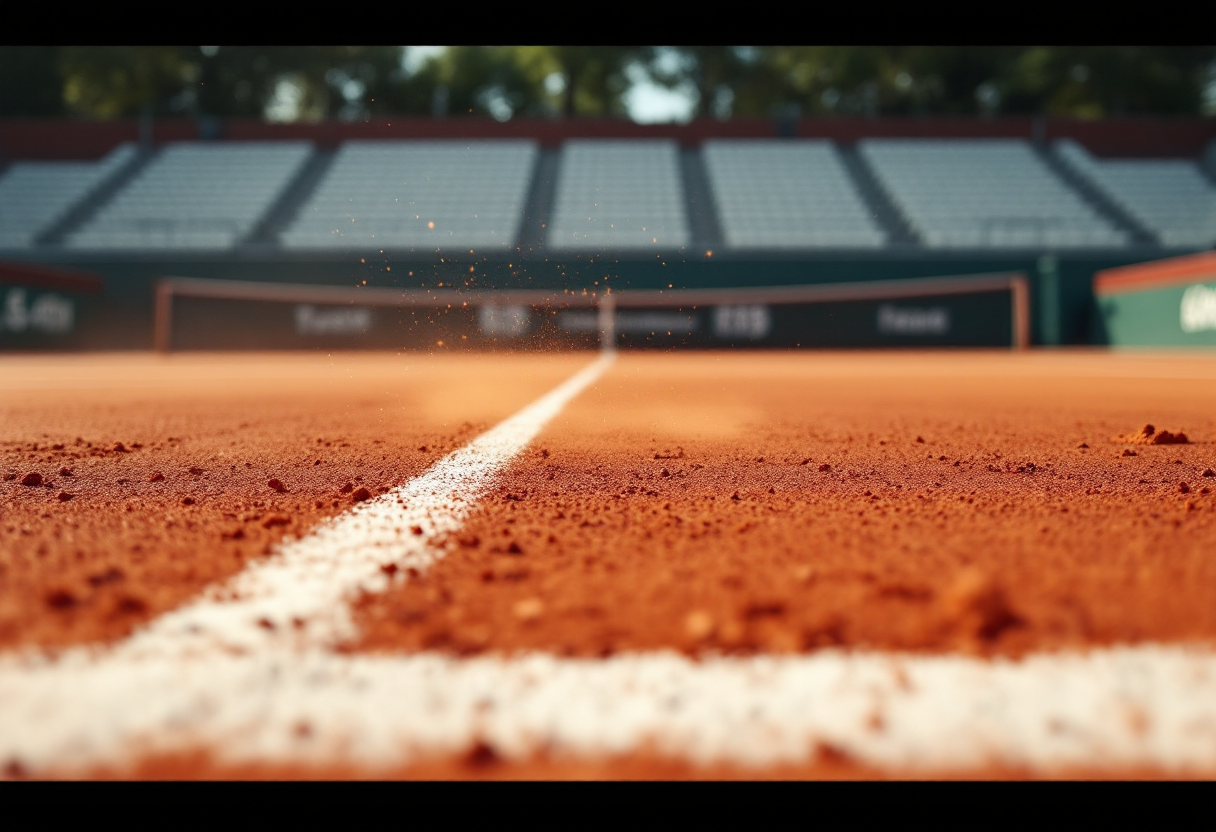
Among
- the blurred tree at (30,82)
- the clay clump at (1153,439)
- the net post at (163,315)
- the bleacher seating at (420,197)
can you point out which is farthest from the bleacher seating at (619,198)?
the blurred tree at (30,82)

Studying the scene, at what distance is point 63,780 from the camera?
63 centimetres

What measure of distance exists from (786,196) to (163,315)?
1071 centimetres

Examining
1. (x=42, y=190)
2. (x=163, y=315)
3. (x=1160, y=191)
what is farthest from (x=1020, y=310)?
(x=42, y=190)

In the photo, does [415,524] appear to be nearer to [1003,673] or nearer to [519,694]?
[519,694]

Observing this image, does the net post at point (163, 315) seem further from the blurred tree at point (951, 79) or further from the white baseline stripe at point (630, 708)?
the blurred tree at point (951, 79)

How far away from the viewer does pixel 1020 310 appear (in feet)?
39.9

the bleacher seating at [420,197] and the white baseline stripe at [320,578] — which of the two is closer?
the white baseline stripe at [320,578]

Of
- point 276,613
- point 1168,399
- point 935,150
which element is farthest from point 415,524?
point 935,150

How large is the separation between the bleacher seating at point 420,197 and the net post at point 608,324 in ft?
7.94

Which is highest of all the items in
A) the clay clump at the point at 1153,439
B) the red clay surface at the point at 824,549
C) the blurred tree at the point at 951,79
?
the blurred tree at the point at 951,79

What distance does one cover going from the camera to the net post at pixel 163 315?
39.0 ft

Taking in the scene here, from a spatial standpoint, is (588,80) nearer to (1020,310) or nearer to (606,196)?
(606,196)

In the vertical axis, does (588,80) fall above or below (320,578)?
above

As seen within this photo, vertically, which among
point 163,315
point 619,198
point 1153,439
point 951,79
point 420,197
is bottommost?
point 1153,439
